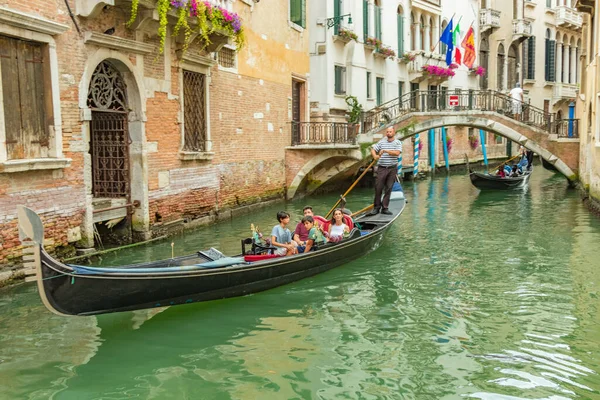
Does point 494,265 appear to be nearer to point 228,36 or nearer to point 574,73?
point 228,36

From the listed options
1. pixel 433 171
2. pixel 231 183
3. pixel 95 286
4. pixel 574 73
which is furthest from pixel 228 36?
pixel 574 73

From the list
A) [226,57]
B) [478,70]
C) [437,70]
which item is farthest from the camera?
[478,70]

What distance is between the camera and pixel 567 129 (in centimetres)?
1645

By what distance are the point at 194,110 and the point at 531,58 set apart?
21.5 metres

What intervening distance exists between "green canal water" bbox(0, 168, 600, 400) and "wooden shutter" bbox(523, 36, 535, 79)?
21.7 metres

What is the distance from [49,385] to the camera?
4145 millimetres

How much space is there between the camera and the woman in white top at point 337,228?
7.52 metres

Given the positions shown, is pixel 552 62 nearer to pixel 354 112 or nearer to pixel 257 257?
pixel 354 112

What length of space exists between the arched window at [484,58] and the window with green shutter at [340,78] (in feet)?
37.0

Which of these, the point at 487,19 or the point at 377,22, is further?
the point at 487,19

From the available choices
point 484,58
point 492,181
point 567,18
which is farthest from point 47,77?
point 567,18

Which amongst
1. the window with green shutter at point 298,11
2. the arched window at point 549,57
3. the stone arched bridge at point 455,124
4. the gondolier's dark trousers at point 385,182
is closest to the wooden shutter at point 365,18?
the stone arched bridge at point 455,124

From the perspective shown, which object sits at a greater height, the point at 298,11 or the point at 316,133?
the point at 298,11

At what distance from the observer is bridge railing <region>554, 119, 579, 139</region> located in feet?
53.3
